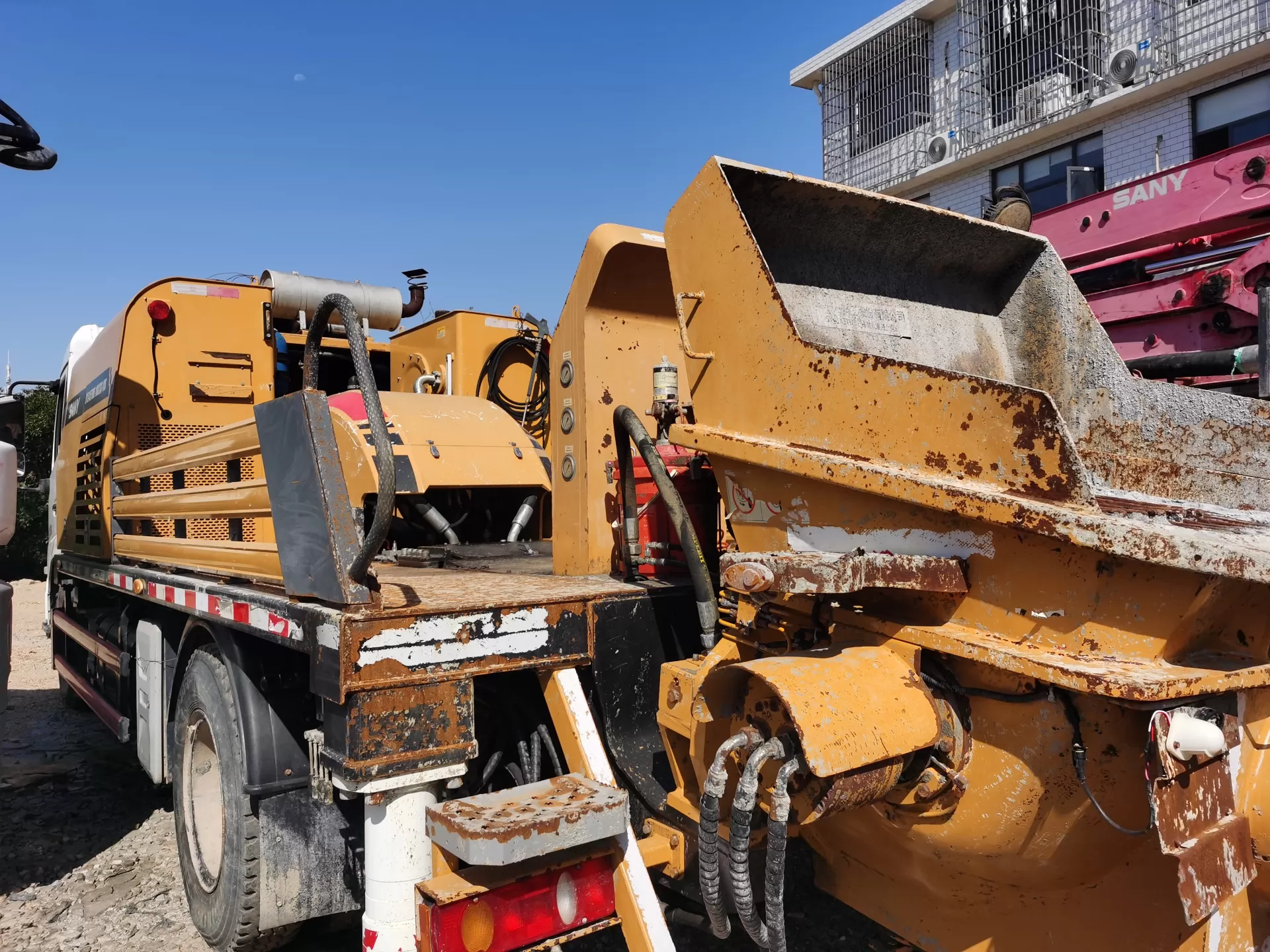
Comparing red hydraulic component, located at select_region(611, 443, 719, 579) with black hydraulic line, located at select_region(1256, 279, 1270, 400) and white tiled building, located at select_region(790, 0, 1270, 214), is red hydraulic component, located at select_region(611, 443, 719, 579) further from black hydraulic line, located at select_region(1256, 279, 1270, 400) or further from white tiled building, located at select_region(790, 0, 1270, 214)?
white tiled building, located at select_region(790, 0, 1270, 214)

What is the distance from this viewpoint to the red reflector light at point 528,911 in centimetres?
199

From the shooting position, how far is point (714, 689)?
79.4 inches

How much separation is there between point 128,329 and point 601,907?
4.02 metres

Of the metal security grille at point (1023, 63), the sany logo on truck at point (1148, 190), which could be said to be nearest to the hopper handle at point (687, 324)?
the sany logo on truck at point (1148, 190)

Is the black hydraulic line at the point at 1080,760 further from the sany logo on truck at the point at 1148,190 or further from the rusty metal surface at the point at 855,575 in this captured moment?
the sany logo on truck at the point at 1148,190

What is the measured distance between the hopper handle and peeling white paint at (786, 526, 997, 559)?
53 centimetres

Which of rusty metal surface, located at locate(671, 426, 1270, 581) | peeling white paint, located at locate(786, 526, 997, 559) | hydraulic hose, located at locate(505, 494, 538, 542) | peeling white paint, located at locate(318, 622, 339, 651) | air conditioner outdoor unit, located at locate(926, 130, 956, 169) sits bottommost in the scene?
peeling white paint, located at locate(318, 622, 339, 651)

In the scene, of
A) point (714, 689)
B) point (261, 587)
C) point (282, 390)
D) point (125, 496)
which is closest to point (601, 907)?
point (714, 689)

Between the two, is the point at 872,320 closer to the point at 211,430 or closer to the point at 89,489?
the point at 211,430

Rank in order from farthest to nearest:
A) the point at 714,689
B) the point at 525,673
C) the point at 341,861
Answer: the point at 341,861 → the point at 525,673 → the point at 714,689

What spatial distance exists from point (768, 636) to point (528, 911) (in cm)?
84

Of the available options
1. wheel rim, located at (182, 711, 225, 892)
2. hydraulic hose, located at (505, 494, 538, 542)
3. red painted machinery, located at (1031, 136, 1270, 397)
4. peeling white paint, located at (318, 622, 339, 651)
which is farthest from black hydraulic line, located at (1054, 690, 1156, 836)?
red painted machinery, located at (1031, 136, 1270, 397)

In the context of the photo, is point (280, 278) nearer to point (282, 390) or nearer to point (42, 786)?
point (282, 390)

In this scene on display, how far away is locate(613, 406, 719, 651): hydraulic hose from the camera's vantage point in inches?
96.0
